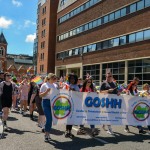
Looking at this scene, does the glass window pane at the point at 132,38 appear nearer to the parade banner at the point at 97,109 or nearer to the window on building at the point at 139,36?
the window on building at the point at 139,36

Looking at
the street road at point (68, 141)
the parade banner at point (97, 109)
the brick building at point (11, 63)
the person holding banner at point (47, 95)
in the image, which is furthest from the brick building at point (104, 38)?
the brick building at point (11, 63)

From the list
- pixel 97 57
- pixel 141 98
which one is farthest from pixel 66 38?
pixel 141 98

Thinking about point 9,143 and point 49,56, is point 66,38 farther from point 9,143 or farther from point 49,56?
point 9,143

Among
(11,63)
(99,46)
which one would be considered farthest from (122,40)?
(11,63)

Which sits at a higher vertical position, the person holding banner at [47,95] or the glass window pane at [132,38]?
the glass window pane at [132,38]

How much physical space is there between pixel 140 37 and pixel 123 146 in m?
26.0

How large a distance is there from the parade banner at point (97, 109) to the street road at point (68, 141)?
47 centimetres

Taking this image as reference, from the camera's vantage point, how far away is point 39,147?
7.36 metres

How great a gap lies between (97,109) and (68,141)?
5.09 ft

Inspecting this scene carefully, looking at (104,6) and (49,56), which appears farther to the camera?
(49,56)

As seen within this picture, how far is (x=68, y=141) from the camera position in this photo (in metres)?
8.27

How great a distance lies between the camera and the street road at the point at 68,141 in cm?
751

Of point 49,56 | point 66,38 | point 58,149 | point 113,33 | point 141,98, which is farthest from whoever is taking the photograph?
point 49,56

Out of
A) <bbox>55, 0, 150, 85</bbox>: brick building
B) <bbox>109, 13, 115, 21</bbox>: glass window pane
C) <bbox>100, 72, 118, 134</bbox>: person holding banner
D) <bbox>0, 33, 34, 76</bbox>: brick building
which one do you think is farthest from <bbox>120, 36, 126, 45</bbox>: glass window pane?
<bbox>0, 33, 34, 76</bbox>: brick building
